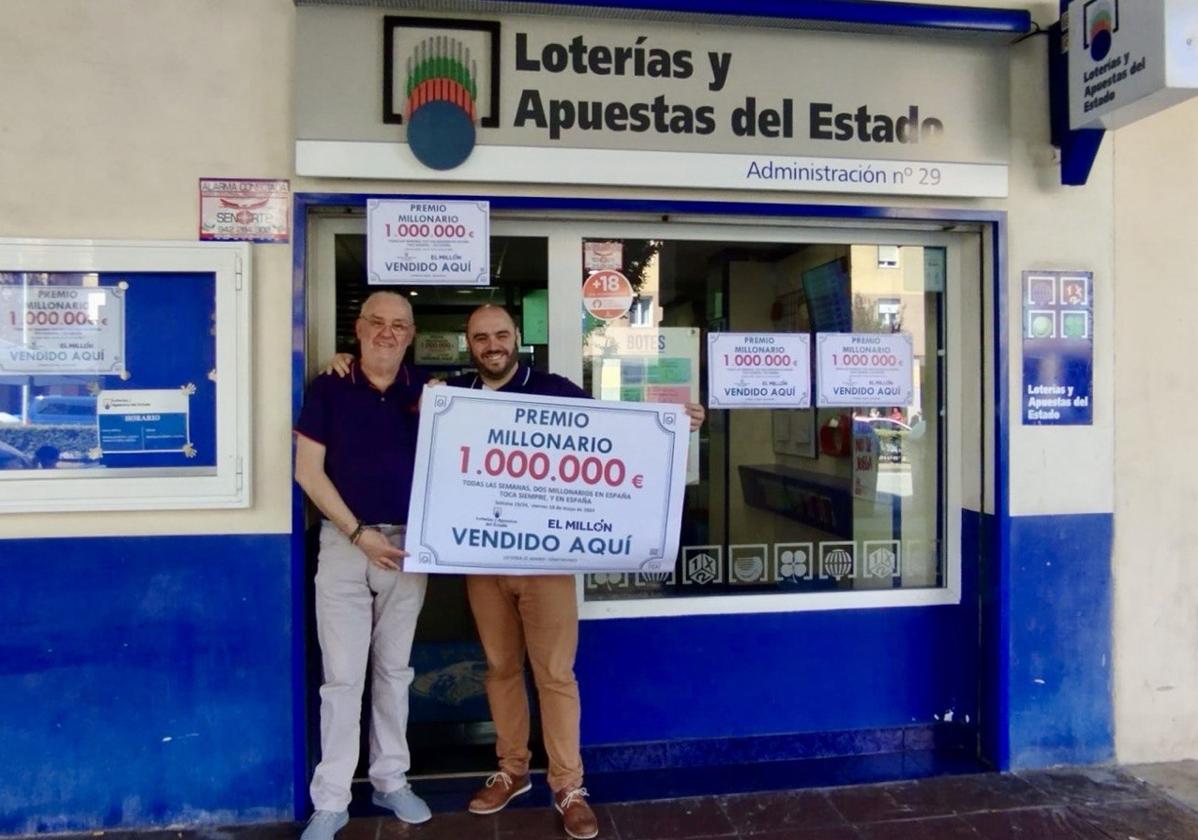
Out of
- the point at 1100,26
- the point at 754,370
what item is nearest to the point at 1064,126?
the point at 1100,26

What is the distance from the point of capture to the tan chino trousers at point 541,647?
3119mm

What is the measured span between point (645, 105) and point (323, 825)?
9.67 feet

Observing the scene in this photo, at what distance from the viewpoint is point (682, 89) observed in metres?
3.32

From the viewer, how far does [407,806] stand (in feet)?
10.3

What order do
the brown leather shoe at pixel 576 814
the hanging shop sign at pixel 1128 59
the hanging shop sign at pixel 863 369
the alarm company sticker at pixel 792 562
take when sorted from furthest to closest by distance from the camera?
the alarm company sticker at pixel 792 562 → the hanging shop sign at pixel 863 369 → the brown leather shoe at pixel 576 814 → the hanging shop sign at pixel 1128 59

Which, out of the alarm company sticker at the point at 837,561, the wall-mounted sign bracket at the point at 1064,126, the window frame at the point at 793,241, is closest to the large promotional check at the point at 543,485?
the window frame at the point at 793,241

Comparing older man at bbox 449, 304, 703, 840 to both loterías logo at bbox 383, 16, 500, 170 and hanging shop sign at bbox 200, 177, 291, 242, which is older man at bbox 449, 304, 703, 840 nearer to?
loterías logo at bbox 383, 16, 500, 170

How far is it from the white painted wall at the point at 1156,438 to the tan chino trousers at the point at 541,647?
2.43 meters

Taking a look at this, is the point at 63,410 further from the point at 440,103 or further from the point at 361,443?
the point at 440,103

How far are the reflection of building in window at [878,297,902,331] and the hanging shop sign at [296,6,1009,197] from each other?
1.82 ft

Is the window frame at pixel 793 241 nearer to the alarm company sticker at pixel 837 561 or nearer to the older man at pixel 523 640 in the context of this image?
the alarm company sticker at pixel 837 561

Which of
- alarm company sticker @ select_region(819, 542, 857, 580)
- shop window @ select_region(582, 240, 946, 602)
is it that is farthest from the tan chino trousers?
alarm company sticker @ select_region(819, 542, 857, 580)

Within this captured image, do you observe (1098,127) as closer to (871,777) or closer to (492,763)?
(871,777)

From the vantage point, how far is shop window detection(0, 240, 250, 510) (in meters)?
3.06
